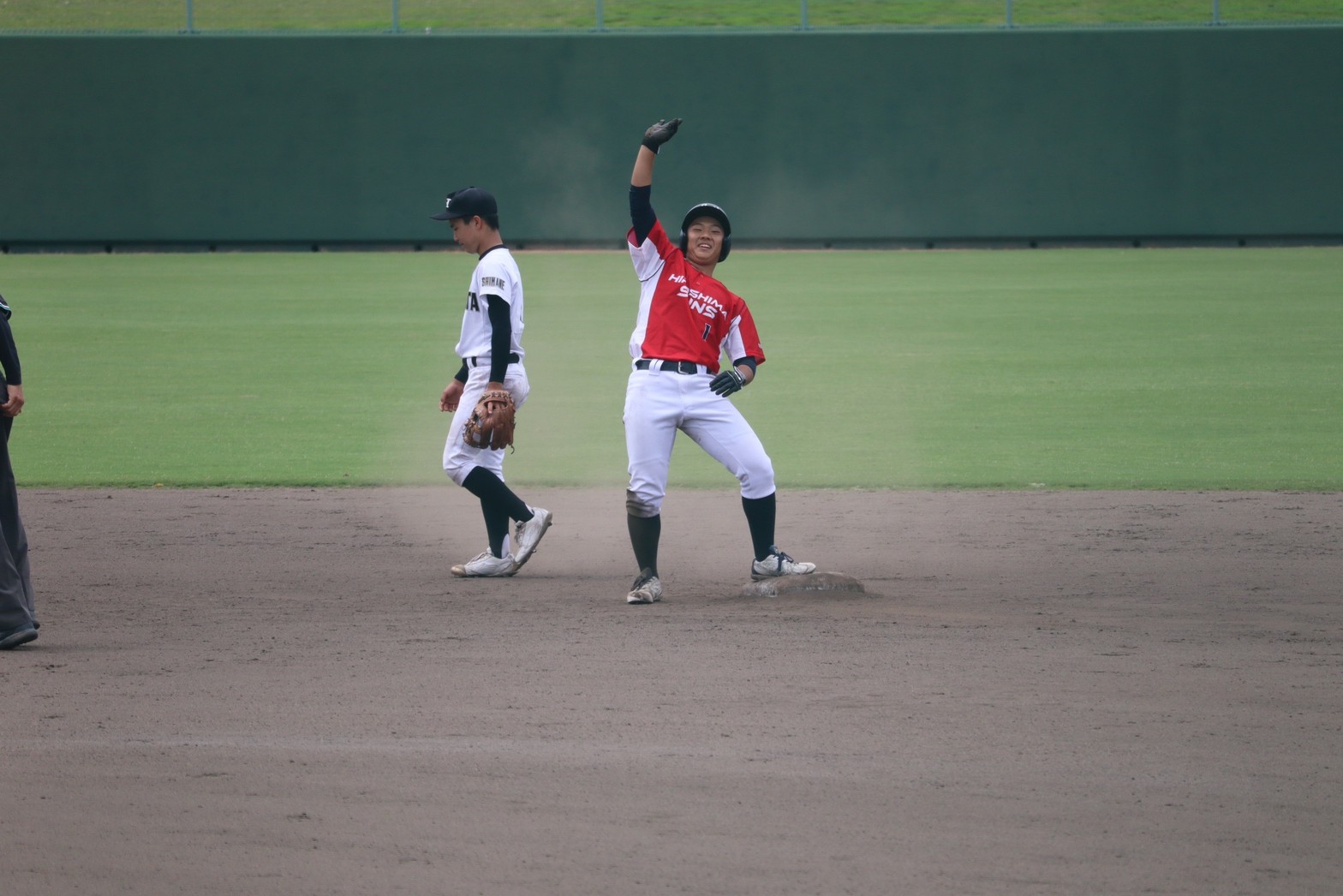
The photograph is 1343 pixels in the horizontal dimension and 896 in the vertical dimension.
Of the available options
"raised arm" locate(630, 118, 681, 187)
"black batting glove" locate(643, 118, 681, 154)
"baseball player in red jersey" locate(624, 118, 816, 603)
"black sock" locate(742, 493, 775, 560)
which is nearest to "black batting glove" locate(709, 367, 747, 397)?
"baseball player in red jersey" locate(624, 118, 816, 603)

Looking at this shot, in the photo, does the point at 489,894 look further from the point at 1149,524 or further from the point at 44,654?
the point at 1149,524

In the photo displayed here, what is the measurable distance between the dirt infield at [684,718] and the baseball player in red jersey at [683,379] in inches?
16.0

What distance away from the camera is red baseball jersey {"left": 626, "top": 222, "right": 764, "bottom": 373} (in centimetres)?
616

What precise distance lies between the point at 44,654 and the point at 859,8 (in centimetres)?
2743

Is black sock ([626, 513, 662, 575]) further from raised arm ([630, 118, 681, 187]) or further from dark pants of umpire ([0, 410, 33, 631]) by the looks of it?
dark pants of umpire ([0, 410, 33, 631])

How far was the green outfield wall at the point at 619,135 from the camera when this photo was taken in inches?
1127

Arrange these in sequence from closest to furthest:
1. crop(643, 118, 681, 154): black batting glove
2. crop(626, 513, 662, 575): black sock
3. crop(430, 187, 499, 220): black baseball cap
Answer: crop(643, 118, 681, 154): black batting glove, crop(626, 513, 662, 575): black sock, crop(430, 187, 499, 220): black baseball cap

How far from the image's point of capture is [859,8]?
30.3 metres

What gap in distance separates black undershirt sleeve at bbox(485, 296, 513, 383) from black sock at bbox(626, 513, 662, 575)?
895 millimetres

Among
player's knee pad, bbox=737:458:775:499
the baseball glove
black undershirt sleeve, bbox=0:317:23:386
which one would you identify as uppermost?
black undershirt sleeve, bbox=0:317:23:386

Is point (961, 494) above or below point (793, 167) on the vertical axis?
below

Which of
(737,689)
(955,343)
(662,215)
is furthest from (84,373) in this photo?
(662,215)

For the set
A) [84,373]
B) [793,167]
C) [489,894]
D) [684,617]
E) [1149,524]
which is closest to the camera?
[489,894]

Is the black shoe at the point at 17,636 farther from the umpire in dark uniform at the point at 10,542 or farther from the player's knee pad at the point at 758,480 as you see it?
the player's knee pad at the point at 758,480
